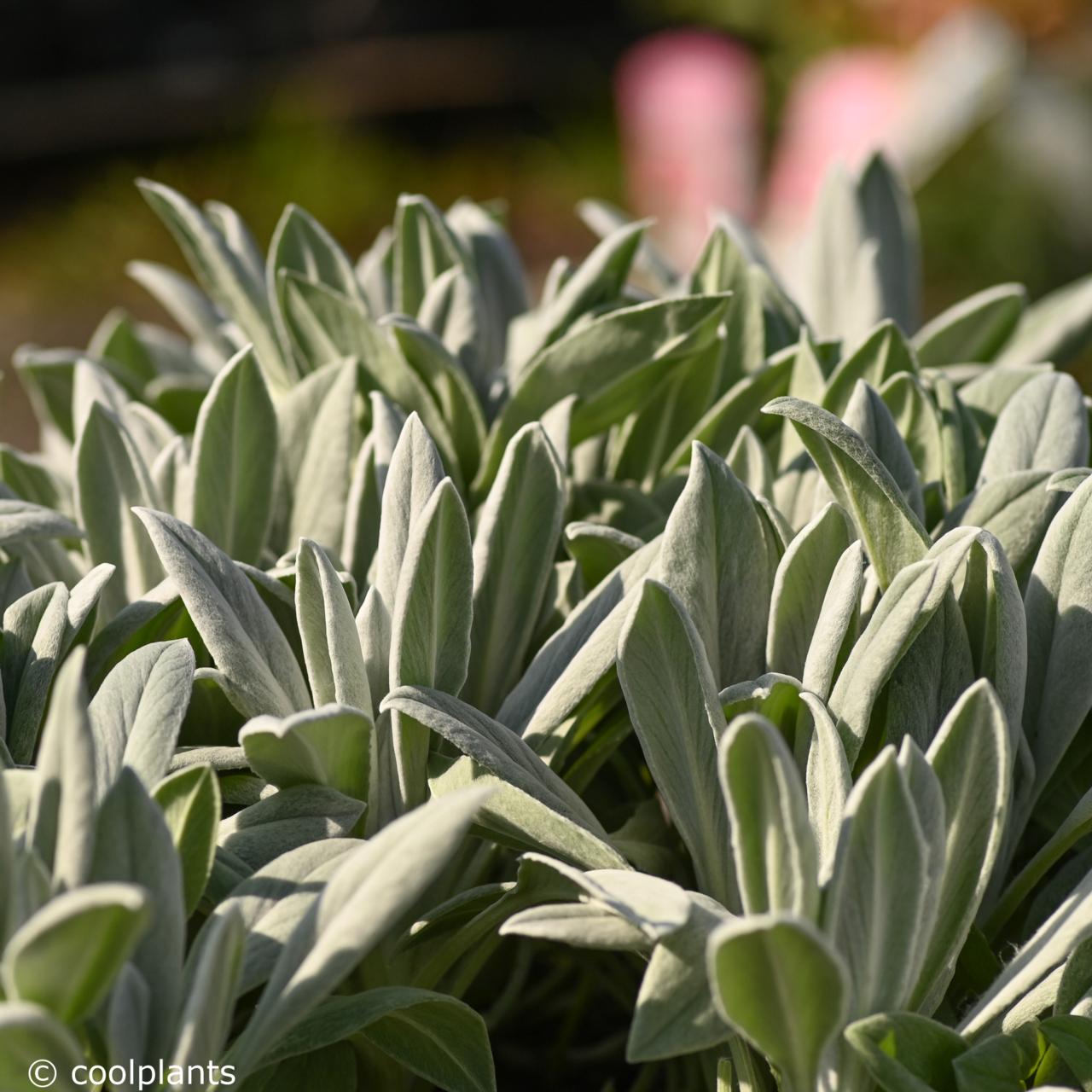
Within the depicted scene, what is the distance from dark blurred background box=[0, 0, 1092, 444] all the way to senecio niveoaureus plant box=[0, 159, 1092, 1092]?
85.0 inches

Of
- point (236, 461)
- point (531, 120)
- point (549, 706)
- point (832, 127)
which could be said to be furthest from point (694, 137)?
point (549, 706)

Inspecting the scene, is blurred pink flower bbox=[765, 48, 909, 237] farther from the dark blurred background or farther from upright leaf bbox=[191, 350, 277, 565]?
upright leaf bbox=[191, 350, 277, 565]

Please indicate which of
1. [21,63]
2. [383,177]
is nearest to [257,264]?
[383,177]

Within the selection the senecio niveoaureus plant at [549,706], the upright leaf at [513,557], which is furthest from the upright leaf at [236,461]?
the upright leaf at [513,557]

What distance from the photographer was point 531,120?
563 cm

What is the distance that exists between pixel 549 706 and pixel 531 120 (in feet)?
17.6

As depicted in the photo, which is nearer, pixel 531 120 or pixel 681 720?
pixel 681 720

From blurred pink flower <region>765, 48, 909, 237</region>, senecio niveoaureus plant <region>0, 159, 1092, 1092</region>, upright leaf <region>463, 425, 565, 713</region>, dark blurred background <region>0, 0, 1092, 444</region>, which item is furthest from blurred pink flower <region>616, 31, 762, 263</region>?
upright leaf <region>463, 425, 565, 713</region>

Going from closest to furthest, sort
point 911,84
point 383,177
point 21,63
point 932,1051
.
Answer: point 932,1051
point 911,84
point 383,177
point 21,63

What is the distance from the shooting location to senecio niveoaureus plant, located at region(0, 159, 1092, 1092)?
44cm

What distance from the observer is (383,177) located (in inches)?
188

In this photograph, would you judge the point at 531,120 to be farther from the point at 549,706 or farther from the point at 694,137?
the point at 549,706

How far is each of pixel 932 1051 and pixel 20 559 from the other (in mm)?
434

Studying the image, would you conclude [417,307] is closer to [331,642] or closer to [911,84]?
[331,642]
